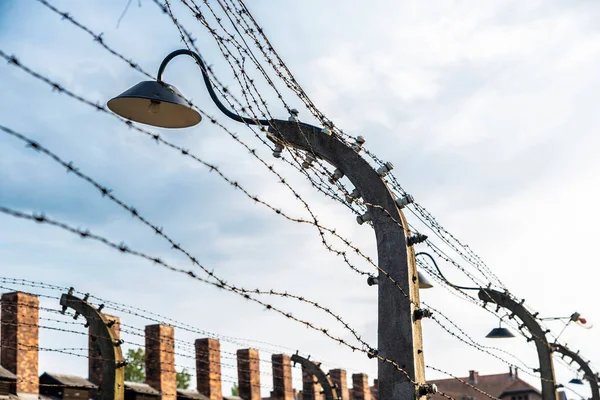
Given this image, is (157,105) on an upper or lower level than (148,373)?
upper

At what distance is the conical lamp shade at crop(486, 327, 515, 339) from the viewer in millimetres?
16291

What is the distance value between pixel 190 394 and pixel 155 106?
56.3 ft

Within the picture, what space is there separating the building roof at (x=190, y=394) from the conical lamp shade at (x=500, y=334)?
8.88 metres

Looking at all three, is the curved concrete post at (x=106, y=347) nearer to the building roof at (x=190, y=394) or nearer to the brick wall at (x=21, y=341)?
the brick wall at (x=21, y=341)

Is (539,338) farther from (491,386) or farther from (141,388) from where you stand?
(491,386)

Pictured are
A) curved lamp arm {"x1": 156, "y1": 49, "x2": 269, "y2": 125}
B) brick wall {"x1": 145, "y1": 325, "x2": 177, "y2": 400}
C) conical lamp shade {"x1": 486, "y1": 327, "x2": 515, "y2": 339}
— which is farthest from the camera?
brick wall {"x1": 145, "y1": 325, "x2": 177, "y2": 400}

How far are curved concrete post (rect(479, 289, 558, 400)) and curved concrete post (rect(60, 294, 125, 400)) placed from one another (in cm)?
710

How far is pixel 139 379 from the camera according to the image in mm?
56562

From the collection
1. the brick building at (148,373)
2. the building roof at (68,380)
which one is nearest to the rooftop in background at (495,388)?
the brick building at (148,373)

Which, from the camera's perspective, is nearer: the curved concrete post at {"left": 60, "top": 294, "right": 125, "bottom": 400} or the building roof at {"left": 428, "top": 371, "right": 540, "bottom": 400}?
the curved concrete post at {"left": 60, "top": 294, "right": 125, "bottom": 400}

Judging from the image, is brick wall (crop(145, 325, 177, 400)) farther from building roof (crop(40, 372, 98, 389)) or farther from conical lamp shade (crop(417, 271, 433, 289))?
conical lamp shade (crop(417, 271, 433, 289))

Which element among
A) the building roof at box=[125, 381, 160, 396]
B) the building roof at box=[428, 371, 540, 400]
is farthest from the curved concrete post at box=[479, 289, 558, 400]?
the building roof at box=[428, 371, 540, 400]

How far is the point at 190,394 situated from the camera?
2277 cm

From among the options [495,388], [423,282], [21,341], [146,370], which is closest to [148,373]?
[146,370]
